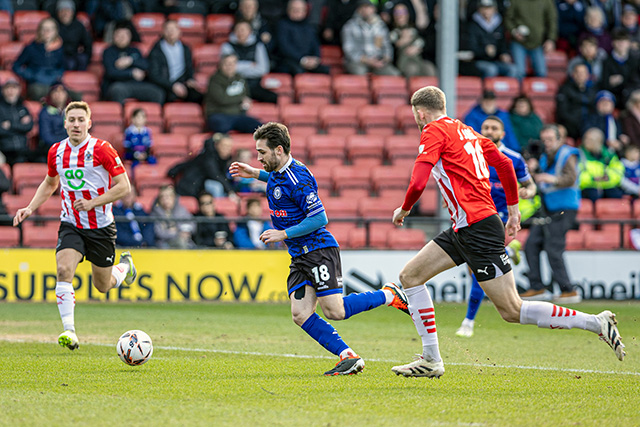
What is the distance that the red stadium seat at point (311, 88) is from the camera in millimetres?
17969

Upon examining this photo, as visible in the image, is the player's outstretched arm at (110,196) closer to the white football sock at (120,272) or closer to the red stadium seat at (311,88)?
the white football sock at (120,272)

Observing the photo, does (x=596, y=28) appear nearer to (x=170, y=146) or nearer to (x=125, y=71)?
(x=170, y=146)

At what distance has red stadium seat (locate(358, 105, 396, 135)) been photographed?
58.2 ft

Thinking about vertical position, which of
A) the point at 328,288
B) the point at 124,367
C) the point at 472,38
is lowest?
the point at 124,367

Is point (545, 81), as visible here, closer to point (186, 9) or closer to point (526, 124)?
point (526, 124)

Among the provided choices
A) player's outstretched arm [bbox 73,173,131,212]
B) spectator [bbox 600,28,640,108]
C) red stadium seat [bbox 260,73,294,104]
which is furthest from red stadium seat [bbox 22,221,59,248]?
spectator [bbox 600,28,640,108]

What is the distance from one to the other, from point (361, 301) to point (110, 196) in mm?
2612

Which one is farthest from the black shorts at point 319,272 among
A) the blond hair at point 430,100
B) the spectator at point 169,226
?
the spectator at point 169,226

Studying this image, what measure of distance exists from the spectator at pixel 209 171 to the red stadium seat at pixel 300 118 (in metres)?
2.21

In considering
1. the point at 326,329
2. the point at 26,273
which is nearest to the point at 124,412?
the point at 326,329

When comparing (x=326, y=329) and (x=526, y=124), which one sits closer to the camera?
(x=326, y=329)

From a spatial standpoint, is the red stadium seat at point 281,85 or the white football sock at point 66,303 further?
the red stadium seat at point 281,85

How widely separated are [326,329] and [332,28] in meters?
13.0

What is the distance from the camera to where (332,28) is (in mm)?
19125
